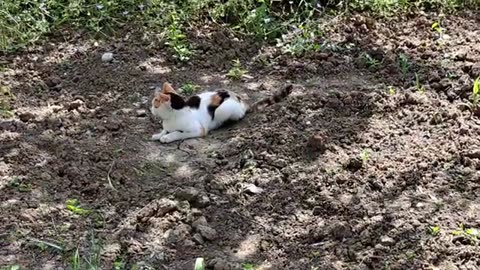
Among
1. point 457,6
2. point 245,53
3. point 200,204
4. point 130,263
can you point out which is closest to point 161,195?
point 200,204

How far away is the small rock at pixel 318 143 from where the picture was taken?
15.4 ft

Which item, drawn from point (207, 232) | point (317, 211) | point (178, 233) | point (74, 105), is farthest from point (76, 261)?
point (74, 105)

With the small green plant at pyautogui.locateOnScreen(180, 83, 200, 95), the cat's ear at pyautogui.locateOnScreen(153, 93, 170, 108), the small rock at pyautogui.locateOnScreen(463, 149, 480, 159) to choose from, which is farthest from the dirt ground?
the cat's ear at pyautogui.locateOnScreen(153, 93, 170, 108)

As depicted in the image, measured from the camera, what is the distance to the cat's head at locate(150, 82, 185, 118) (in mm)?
5031

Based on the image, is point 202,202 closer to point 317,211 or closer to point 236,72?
point 317,211

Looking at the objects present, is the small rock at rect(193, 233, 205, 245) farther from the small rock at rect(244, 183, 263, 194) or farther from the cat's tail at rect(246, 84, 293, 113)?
the cat's tail at rect(246, 84, 293, 113)

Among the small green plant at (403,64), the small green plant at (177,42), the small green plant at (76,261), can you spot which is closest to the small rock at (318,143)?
the small green plant at (403,64)

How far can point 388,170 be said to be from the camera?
4.48 metres

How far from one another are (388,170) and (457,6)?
8.89 feet

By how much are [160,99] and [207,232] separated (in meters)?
1.30

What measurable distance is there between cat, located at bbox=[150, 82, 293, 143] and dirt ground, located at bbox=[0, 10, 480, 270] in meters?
0.07

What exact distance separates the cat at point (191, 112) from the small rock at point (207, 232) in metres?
1.14

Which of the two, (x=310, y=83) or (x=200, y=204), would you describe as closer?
(x=200, y=204)

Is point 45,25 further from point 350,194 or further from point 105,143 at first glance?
point 350,194
